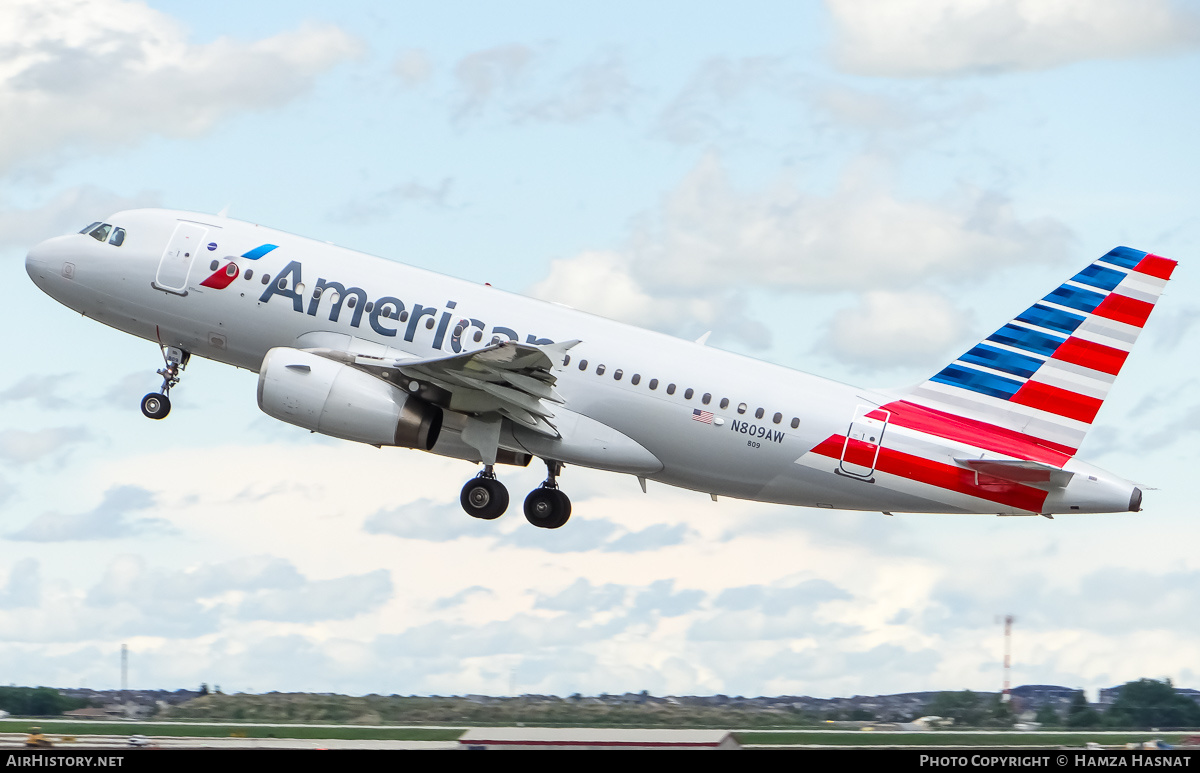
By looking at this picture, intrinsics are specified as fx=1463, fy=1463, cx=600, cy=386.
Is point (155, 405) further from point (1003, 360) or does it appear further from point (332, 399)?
point (1003, 360)

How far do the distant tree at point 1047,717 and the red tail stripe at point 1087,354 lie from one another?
8147 millimetres

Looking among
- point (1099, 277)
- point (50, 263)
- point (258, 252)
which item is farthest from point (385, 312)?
point (1099, 277)

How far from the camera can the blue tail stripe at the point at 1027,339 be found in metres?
35.3

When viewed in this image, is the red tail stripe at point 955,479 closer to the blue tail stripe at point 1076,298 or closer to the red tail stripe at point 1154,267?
the blue tail stripe at point 1076,298

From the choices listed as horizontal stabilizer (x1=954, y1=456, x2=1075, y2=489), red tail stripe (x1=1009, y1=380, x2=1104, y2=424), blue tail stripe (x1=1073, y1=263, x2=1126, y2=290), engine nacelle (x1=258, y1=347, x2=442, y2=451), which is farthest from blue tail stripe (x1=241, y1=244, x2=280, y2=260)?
blue tail stripe (x1=1073, y1=263, x2=1126, y2=290)

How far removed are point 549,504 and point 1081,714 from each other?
13794mm

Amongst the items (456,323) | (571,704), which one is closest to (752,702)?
(571,704)

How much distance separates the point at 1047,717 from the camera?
3372 centimetres

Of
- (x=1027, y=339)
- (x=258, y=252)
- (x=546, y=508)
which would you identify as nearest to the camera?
(x=1027, y=339)

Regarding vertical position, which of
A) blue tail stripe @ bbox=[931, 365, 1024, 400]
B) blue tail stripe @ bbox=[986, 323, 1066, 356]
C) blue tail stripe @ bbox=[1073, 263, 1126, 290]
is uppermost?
blue tail stripe @ bbox=[1073, 263, 1126, 290]

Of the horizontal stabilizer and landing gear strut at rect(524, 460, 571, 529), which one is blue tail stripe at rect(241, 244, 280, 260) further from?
the horizontal stabilizer

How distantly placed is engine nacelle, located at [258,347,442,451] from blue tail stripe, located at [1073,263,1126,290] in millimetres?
16565

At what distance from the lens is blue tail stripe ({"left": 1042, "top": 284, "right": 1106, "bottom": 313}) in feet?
116
